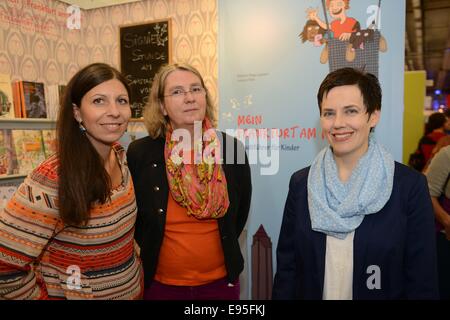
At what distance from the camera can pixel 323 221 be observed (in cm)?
121

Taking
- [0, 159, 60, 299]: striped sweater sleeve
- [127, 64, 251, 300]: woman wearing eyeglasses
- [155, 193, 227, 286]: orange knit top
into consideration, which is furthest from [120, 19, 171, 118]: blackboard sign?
[0, 159, 60, 299]: striped sweater sleeve

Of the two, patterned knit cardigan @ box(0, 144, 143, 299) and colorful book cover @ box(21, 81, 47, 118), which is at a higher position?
colorful book cover @ box(21, 81, 47, 118)

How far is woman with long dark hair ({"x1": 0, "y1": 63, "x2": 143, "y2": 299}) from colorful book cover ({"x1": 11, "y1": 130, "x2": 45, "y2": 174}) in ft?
3.41

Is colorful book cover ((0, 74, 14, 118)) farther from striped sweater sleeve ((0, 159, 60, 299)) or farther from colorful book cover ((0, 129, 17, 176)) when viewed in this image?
striped sweater sleeve ((0, 159, 60, 299))

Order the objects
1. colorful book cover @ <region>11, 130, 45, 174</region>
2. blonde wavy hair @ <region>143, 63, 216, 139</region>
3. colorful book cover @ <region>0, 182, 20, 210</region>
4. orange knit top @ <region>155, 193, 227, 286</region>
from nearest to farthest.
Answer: orange knit top @ <region>155, 193, 227, 286</region> < blonde wavy hair @ <region>143, 63, 216, 139</region> < colorful book cover @ <region>0, 182, 20, 210</region> < colorful book cover @ <region>11, 130, 45, 174</region>

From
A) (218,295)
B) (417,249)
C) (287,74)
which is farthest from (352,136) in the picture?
(287,74)

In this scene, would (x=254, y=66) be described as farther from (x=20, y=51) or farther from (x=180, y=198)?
(x=20, y=51)

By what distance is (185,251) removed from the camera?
1539 millimetres

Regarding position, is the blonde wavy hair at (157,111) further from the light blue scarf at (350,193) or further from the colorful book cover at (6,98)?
the colorful book cover at (6,98)

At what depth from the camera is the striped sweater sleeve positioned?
1082mm

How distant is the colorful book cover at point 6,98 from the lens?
6.49ft

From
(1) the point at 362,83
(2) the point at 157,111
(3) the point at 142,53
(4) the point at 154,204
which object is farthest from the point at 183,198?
(3) the point at 142,53

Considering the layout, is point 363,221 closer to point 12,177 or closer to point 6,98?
point 12,177

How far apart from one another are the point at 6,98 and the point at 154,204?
118 cm
